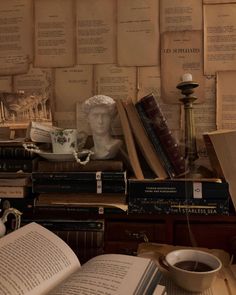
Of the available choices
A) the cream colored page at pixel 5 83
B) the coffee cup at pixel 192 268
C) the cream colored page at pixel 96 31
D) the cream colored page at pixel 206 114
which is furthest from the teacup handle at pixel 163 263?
the cream colored page at pixel 5 83

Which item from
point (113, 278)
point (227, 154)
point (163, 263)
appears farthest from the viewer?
point (227, 154)

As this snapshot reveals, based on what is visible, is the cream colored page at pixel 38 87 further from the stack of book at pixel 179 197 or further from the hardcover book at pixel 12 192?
the stack of book at pixel 179 197

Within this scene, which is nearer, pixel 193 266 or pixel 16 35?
pixel 193 266

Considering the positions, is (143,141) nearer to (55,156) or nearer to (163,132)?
(163,132)

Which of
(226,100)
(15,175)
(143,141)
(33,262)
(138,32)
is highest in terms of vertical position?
(138,32)

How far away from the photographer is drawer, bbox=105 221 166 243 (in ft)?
3.08

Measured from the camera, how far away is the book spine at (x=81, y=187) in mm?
914

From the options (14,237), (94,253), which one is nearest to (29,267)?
(14,237)

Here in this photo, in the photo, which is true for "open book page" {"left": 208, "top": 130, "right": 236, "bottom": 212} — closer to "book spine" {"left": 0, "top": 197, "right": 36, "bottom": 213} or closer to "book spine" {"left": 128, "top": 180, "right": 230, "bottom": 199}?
"book spine" {"left": 128, "top": 180, "right": 230, "bottom": 199}

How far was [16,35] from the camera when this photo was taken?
125 cm

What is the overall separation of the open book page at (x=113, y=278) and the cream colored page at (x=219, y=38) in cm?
81

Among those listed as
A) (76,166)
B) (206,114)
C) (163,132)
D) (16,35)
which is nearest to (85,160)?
(76,166)

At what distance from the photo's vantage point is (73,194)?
95cm

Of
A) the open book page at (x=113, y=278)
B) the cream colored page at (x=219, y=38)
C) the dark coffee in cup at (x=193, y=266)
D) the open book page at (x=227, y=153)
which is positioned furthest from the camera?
the cream colored page at (x=219, y=38)
